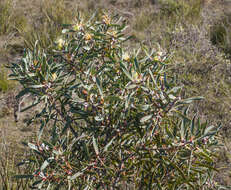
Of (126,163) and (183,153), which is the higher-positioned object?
(183,153)

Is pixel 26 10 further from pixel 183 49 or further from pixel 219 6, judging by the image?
pixel 219 6

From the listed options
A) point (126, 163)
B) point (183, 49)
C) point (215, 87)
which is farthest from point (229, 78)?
point (126, 163)

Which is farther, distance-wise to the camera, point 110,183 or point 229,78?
point 229,78

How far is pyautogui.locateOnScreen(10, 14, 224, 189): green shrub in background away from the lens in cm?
111

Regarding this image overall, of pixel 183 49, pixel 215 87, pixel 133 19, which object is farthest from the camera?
pixel 133 19

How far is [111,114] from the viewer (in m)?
1.25

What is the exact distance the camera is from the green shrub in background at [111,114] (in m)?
1.11

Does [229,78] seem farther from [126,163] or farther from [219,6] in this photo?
[219,6]

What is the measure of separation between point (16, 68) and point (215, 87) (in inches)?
93.8

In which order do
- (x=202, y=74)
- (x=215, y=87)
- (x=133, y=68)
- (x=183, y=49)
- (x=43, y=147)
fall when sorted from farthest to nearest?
(x=183, y=49)
(x=202, y=74)
(x=215, y=87)
(x=43, y=147)
(x=133, y=68)

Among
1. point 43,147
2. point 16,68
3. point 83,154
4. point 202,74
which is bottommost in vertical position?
point 202,74

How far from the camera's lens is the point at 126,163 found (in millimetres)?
1408

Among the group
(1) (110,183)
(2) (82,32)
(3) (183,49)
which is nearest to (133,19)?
(3) (183,49)

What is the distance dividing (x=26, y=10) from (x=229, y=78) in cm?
374
